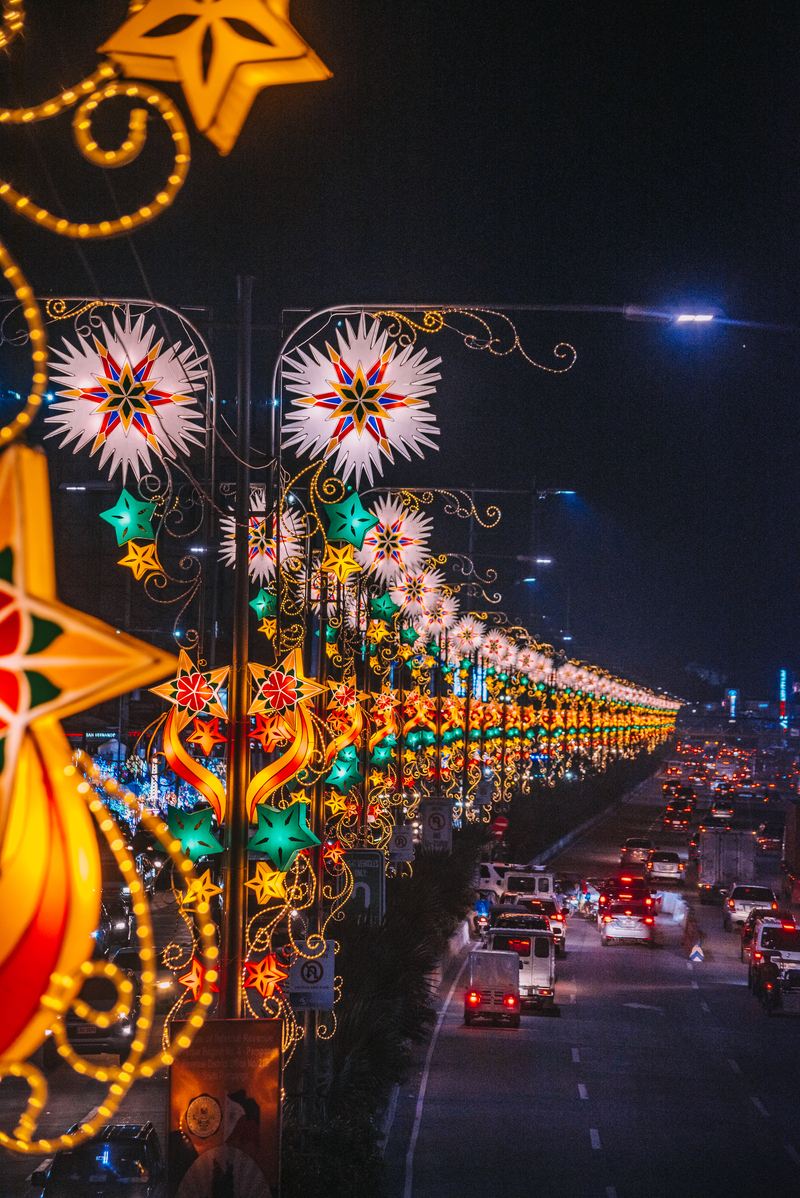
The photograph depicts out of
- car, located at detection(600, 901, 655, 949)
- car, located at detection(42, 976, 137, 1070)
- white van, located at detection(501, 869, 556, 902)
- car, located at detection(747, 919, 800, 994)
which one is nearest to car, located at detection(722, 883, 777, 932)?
car, located at detection(600, 901, 655, 949)

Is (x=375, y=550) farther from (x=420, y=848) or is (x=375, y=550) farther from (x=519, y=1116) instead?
(x=420, y=848)

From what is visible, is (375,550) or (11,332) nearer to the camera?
(11,332)

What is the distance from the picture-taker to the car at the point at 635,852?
71688 millimetres

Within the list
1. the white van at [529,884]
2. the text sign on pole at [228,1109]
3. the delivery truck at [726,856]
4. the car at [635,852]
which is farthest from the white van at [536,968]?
the car at [635,852]

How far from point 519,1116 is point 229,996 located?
1214 centimetres

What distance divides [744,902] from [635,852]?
20.3 metres

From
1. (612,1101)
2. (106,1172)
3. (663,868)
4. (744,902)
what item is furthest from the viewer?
(663,868)

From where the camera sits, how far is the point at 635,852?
7388cm

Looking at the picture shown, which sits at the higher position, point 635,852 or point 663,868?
point 663,868

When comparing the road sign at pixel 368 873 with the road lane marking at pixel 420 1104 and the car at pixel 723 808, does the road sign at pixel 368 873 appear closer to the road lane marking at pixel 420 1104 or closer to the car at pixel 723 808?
the road lane marking at pixel 420 1104

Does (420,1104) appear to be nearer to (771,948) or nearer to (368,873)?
(368,873)

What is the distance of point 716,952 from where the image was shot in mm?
48469

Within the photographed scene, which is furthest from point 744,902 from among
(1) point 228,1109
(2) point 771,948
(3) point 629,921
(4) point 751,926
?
(1) point 228,1109

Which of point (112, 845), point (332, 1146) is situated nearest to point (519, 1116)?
point (332, 1146)
